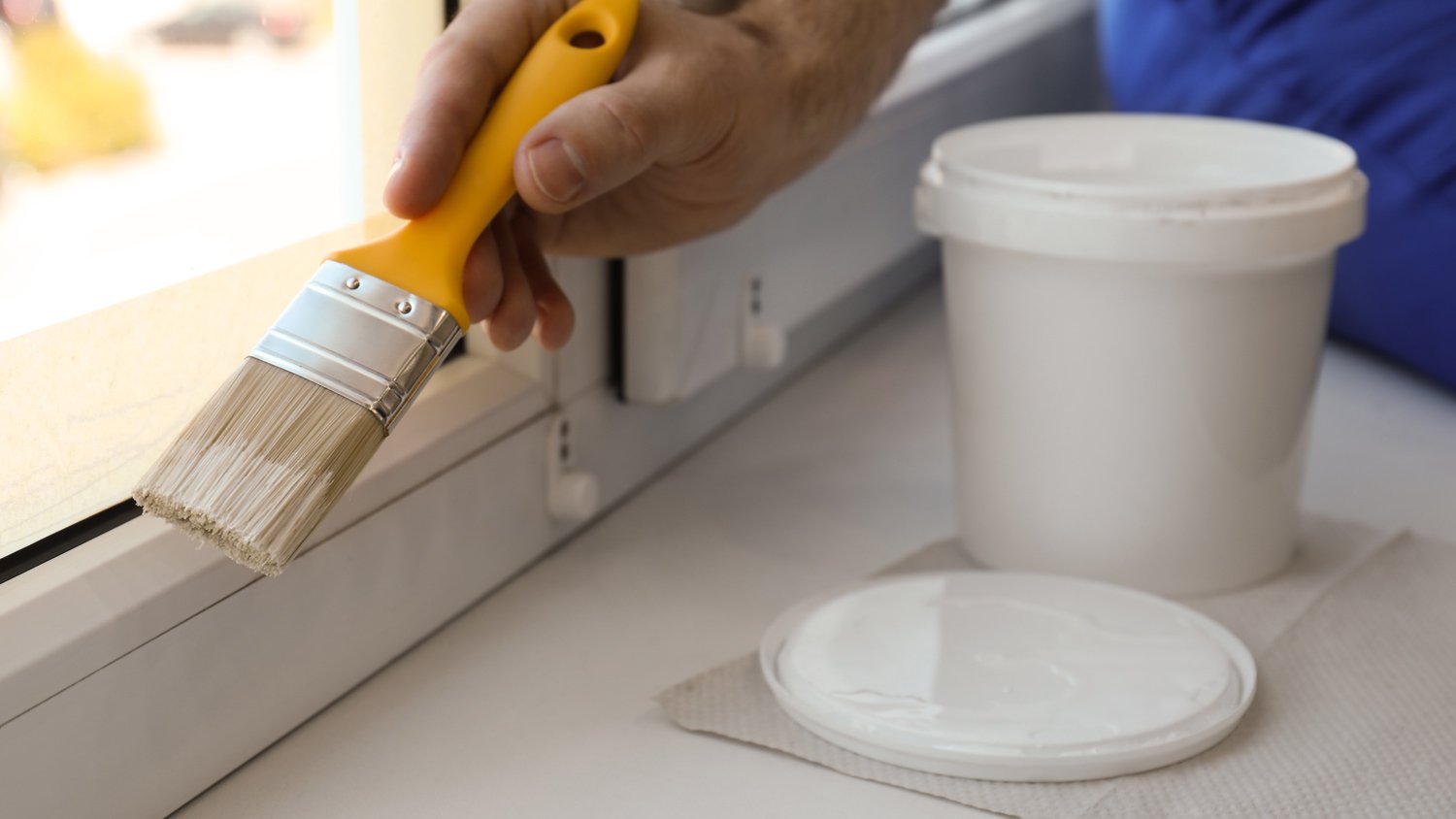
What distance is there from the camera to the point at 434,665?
0.70m

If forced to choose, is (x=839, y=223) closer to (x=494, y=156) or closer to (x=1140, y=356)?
(x=1140, y=356)

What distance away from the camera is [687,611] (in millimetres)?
753

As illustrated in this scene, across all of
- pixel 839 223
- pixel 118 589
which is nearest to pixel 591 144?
pixel 118 589

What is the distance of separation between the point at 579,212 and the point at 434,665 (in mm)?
236

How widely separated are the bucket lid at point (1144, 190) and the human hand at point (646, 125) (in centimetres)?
8

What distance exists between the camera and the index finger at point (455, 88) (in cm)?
57

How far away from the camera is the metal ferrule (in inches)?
20.6

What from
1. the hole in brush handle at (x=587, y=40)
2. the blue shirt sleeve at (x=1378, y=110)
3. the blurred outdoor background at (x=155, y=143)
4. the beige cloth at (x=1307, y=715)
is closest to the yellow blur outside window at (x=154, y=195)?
the blurred outdoor background at (x=155, y=143)

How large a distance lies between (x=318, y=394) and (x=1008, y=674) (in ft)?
1.08

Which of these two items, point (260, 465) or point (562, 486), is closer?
point (260, 465)

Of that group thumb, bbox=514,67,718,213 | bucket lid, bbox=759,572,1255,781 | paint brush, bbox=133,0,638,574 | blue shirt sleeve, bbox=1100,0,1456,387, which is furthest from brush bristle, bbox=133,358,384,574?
blue shirt sleeve, bbox=1100,0,1456,387

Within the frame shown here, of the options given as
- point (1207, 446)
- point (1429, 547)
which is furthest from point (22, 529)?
point (1429, 547)

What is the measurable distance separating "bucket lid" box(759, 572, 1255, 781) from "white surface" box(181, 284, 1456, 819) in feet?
0.09

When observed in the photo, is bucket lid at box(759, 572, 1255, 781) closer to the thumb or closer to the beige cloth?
the beige cloth
